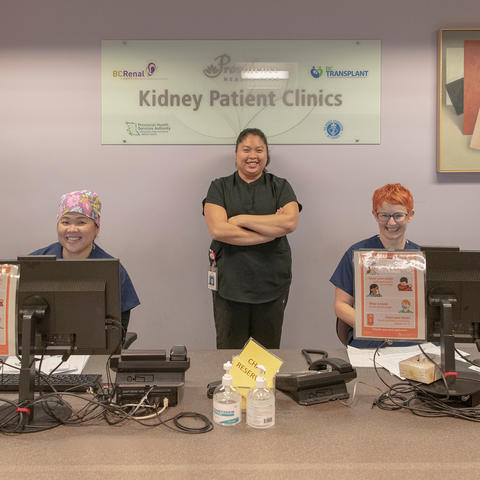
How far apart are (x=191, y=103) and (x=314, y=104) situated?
79 cm

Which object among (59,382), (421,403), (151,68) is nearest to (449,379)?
(421,403)

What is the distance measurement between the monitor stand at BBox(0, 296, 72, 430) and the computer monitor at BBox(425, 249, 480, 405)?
1057 mm

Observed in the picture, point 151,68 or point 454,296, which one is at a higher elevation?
point 151,68

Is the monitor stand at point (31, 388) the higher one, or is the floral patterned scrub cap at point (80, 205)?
the floral patterned scrub cap at point (80, 205)

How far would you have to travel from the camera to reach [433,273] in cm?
140

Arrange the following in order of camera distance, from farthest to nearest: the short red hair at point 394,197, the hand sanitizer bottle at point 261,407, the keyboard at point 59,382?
1. the short red hair at point 394,197
2. the keyboard at point 59,382
3. the hand sanitizer bottle at point 261,407

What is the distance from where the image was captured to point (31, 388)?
1306 millimetres

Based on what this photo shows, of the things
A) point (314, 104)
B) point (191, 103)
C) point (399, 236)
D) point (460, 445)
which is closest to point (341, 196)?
point (314, 104)

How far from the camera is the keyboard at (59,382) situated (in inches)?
56.8

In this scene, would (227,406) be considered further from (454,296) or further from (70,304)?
(454,296)

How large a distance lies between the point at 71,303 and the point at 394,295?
926 millimetres

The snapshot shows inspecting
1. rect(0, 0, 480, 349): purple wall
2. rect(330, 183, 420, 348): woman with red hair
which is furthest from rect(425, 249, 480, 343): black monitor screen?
rect(0, 0, 480, 349): purple wall

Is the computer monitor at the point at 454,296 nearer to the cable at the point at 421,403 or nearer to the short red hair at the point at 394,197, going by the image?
the cable at the point at 421,403

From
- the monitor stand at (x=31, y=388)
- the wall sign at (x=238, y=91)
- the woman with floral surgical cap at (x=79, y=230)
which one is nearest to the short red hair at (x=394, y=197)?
the wall sign at (x=238, y=91)
